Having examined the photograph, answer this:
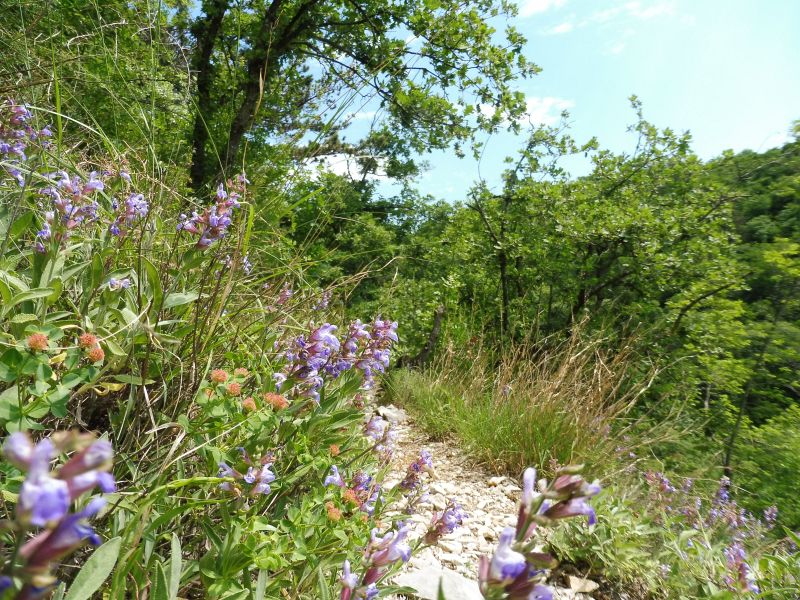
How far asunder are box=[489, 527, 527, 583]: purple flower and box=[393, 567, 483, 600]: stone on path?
1.31m

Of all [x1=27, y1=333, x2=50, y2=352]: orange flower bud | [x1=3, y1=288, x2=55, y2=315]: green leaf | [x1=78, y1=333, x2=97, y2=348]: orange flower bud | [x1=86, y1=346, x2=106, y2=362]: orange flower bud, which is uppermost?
[x1=3, y1=288, x2=55, y2=315]: green leaf

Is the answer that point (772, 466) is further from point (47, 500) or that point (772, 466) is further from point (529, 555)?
point (47, 500)

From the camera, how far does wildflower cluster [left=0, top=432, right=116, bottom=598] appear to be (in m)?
0.35

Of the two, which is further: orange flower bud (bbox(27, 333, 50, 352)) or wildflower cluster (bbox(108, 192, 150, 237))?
wildflower cluster (bbox(108, 192, 150, 237))

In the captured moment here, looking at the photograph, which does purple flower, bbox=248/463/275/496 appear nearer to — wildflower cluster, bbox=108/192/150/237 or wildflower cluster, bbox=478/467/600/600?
wildflower cluster, bbox=478/467/600/600

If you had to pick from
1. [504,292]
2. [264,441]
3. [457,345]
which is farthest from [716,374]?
[264,441]

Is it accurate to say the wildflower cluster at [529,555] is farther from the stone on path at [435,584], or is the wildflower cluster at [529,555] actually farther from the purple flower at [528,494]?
the stone on path at [435,584]

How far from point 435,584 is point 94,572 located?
4.46 feet

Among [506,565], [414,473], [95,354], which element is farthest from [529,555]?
[414,473]

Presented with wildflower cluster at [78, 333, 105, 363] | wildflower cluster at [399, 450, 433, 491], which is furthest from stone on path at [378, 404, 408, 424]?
wildflower cluster at [78, 333, 105, 363]

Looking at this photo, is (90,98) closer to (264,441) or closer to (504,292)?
(264,441)

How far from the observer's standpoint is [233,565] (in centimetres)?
→ 119

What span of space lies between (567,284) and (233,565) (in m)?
5.83

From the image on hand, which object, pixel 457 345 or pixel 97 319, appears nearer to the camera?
pixel 97 319
